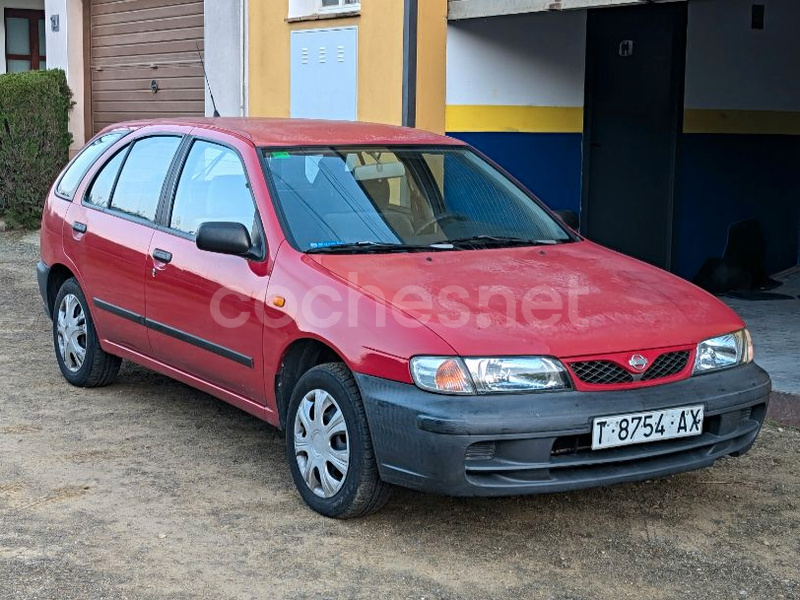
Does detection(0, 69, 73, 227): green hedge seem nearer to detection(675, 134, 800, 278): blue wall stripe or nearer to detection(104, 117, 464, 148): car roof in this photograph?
detection(675, 134, 800, 278): blue wall stripe

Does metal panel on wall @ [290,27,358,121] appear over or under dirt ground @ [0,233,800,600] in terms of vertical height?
over

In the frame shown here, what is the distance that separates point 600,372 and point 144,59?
11593 millimetres

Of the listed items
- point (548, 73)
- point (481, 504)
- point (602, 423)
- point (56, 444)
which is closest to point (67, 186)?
point (56, 444)

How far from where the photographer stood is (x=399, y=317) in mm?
4586

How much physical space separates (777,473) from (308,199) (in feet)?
8.21

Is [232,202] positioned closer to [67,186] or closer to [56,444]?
[56,444]

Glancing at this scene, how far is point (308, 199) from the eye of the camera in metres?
5.52

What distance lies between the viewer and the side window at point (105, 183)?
268 inches

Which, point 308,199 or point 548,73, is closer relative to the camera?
point 308,199

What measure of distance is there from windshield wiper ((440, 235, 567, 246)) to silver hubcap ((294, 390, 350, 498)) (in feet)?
3.50

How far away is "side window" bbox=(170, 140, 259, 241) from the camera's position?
223 inches

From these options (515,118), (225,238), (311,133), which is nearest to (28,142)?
(515,118)

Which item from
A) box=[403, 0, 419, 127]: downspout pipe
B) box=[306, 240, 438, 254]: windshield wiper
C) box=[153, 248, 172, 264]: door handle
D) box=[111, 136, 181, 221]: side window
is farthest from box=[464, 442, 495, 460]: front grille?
box=[403, 0, 419, 127]: downspout pipe

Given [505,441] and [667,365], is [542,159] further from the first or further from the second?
[505,441]
